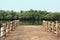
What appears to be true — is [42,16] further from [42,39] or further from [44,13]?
[42,39]

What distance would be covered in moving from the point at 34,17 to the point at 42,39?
257 feet

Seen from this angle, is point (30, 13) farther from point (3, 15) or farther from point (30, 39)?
point (30, 39)

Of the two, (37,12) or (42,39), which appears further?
(37,12)

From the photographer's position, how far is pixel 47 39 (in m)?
15.3

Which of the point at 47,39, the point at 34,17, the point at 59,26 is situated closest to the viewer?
the point at 47,39

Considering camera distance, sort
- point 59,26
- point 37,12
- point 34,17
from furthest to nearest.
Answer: point 37,12 → point 34,17 → point 59,26

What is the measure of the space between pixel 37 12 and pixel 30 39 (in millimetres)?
85674

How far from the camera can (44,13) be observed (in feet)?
333

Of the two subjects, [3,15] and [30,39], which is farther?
[3,15]

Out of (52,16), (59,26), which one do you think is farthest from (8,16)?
(59,26)

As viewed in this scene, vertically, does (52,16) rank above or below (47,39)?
below

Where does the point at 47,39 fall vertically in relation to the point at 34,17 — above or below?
above

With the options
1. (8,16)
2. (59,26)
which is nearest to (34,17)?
(8,16)

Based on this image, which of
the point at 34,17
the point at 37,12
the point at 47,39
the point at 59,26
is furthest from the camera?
the point at 37,12
